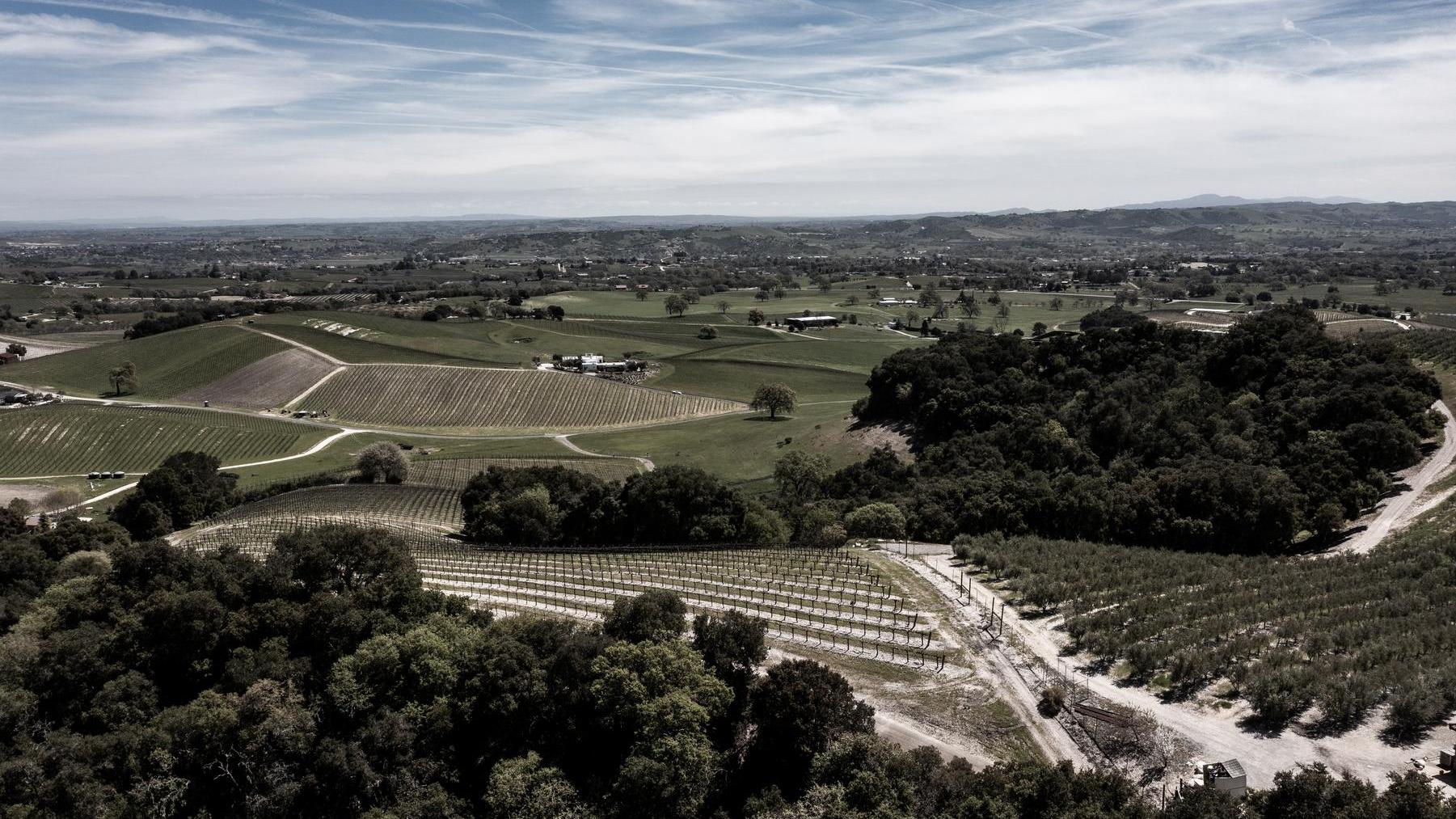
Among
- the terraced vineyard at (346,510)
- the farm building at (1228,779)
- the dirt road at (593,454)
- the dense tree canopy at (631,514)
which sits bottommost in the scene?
the dirt road at (593,454)

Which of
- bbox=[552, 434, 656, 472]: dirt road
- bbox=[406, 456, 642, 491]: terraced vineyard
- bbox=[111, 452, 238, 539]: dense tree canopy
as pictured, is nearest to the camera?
bbox=[111, 452, 238, 539]: dense tree canopy

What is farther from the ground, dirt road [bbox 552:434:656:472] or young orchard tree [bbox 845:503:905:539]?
young orchard tree [bbox 845:503:905:539]

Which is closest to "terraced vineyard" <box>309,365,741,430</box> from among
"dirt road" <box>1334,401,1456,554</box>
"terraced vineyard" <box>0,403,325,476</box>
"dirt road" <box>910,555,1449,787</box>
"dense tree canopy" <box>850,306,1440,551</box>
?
"terraced vineyard" <box>0,403,325,476</box>

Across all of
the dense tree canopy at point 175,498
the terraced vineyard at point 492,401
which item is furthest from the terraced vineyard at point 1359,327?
the dense tree canopy at point 175,498

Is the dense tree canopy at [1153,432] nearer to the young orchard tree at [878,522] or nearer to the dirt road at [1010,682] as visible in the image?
the young orchard tree at [878,522]

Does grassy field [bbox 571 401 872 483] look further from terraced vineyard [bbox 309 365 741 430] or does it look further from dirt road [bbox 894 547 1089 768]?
dirt road [bbox 894 547 1089 768]

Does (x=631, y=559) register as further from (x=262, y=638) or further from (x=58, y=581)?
(x=58, y=581)

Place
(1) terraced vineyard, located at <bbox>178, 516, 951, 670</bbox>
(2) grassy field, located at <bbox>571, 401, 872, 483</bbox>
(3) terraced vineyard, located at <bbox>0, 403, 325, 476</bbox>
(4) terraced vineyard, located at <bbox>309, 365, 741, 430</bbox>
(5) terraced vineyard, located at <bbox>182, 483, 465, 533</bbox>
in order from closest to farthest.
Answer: (1) terraced vineyard, located at <bbox>178, 516, 951, 670</bbox>
(5) terraced vineyard, located at <bbox>182, 483, 465, 533</bbox>
(2) grassy field, located at <bbox>571, 401, 872, 483</bbox>
(3) terraced vineyard, located at <bbox>0, 403, 325, 476</bbox>
(4) terraced vineyard, located at <bbox>309, 365, 741, 430</bbox>
